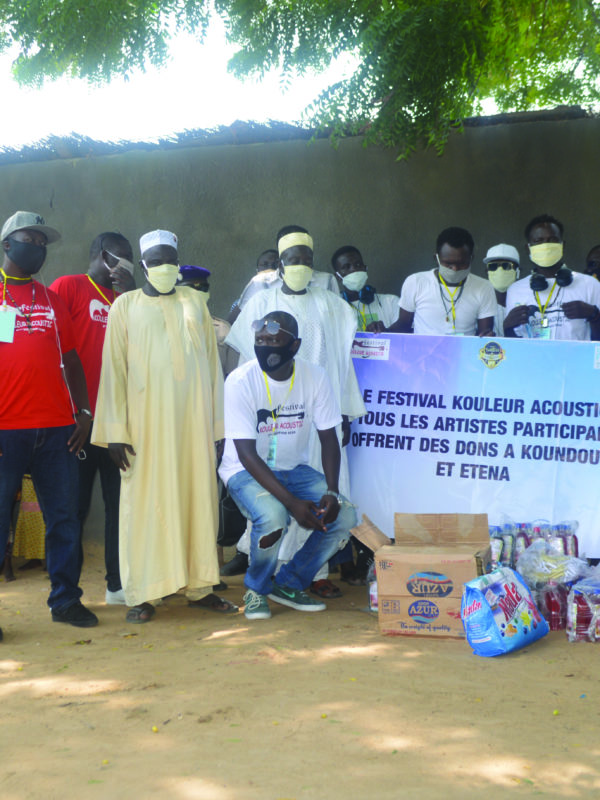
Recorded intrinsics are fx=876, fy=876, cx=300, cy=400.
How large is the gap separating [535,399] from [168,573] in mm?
2696

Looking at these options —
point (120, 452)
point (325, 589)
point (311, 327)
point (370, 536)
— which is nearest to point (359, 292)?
point (311, 327)

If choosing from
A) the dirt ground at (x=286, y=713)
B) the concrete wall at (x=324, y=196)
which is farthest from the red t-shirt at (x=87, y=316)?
the concrete wall at (x=324, y=196)

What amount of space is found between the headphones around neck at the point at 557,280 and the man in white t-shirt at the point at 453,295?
1.10 ft

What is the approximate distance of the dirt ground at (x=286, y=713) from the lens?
3.07 meters

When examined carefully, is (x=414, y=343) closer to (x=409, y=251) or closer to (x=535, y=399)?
(x=535, y=399)

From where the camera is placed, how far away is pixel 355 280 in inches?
259

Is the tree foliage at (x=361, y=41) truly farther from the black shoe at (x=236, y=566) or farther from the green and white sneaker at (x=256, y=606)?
the green and white sneaker at (x=256, y=606)

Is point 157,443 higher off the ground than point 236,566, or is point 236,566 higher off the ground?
point 157,443

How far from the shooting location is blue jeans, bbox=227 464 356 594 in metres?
5.15

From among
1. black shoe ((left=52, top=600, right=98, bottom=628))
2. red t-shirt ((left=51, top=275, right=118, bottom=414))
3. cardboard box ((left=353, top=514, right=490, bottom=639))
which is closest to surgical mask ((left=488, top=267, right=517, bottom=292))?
cardboard box ((left=353, top=514, right=490, bottom=639))

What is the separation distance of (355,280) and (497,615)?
9.78 ft

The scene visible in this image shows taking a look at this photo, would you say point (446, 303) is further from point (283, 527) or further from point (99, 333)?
point (99, 333)

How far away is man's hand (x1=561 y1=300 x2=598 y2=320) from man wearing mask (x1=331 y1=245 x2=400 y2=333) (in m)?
1.33

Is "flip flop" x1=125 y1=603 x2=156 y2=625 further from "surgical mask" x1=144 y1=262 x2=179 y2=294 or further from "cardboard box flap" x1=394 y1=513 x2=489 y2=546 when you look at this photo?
"surgical mask" x1=144 y1=262 x2=179 y2=294
